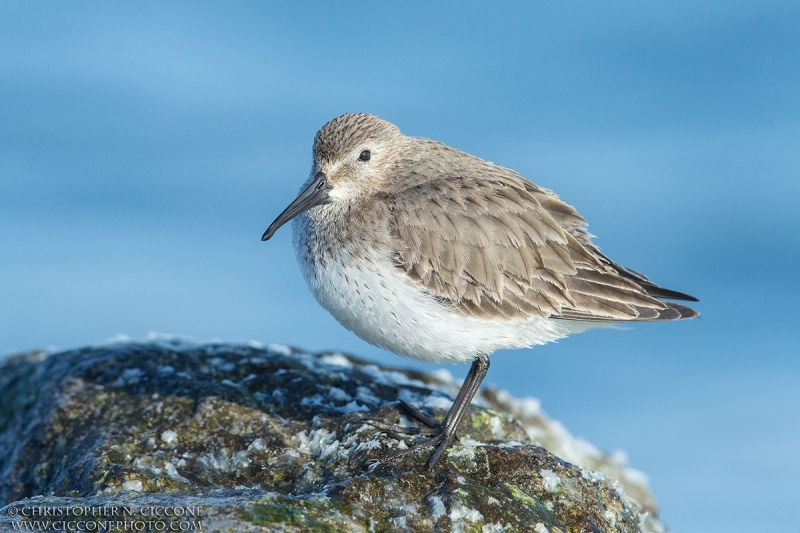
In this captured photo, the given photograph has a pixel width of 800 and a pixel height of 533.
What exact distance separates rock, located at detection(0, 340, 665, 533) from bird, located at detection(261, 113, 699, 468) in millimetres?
504

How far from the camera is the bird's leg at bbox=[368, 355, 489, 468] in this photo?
535cm

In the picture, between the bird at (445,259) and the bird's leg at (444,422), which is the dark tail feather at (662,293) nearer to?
the bird at (445,259)

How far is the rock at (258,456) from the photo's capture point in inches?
171

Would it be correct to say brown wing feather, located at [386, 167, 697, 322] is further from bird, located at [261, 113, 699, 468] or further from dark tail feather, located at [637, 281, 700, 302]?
dark tail feather, located at [637, 281, 700, 302]

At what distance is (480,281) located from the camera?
6.01m

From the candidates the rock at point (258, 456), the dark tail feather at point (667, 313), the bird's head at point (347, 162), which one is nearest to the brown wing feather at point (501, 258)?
the dark tail feather at point (667, 313)

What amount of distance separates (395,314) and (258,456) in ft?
4.45

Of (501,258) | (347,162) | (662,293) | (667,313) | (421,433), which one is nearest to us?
(421,433)

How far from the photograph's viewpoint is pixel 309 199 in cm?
647

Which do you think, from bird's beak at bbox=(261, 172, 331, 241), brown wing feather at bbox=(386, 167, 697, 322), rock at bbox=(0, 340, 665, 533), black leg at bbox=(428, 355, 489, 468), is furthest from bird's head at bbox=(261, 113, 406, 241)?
black leg at bbox=(428, 355, 489, 468)

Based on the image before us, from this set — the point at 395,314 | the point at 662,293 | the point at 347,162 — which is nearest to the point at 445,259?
the point at 395,314

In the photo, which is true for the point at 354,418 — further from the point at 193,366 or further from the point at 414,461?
the point at 193,366

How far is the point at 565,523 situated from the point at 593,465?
3.37 m

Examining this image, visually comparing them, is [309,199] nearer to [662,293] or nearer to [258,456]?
[258,456]
